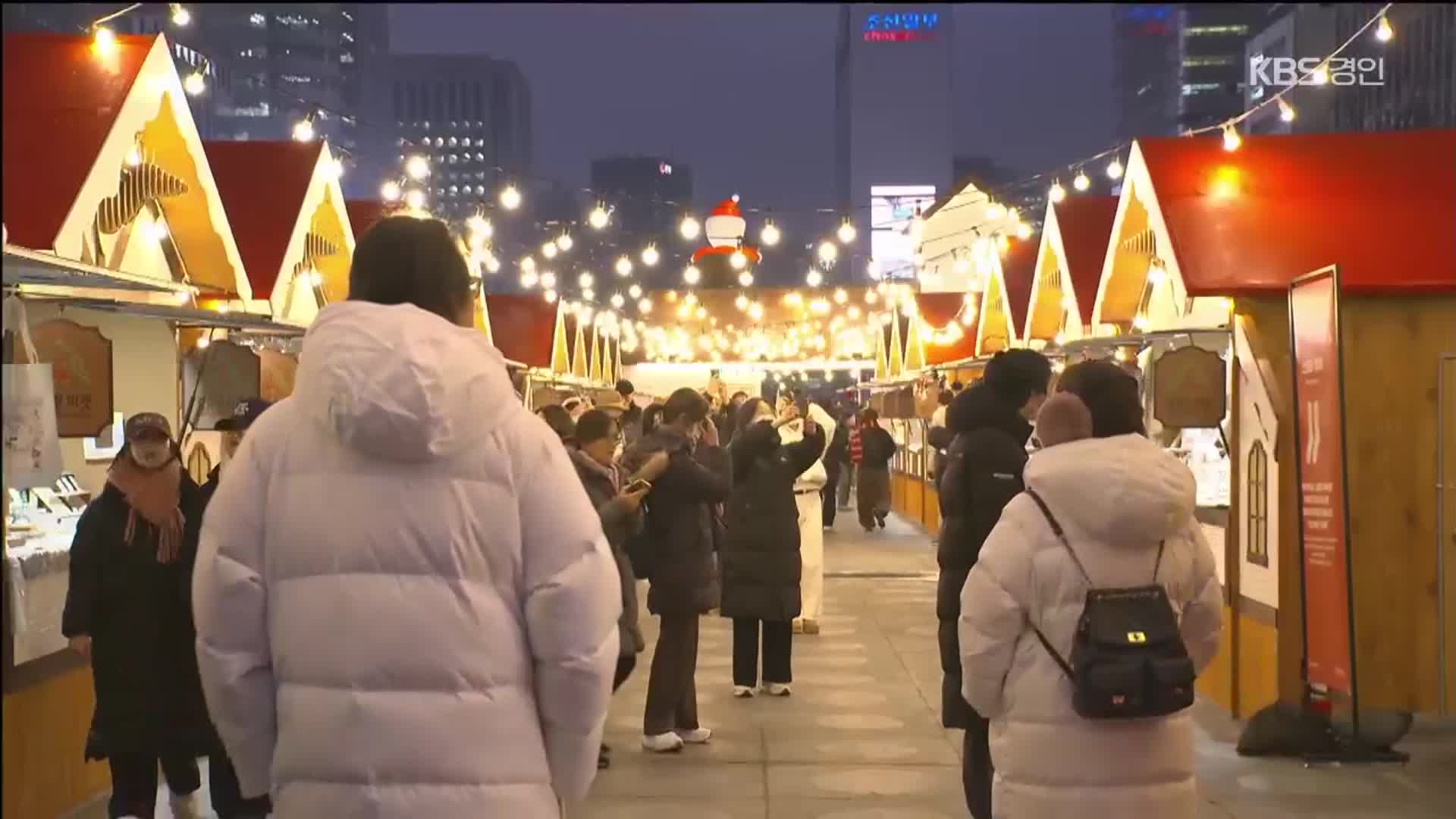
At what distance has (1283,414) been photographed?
27.7 ft

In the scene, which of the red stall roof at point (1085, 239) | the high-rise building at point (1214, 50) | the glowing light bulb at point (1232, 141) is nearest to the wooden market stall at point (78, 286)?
→ the glowing light bulb at point (1232, 141)

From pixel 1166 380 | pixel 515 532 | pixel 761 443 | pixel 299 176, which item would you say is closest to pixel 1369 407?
pixel 1166 380

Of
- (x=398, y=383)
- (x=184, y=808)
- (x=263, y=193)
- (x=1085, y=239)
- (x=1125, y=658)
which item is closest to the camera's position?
(x=398, y=383)

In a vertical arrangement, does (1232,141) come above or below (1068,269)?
above

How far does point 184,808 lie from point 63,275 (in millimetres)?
2456

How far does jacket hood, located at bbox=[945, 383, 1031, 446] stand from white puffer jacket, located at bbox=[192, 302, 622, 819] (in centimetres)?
341

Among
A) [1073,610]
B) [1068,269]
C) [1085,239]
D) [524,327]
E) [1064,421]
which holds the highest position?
[1085,239]

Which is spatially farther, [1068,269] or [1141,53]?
[1141,53]

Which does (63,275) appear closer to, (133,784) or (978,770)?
(133,784)

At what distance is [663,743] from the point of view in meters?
8.02

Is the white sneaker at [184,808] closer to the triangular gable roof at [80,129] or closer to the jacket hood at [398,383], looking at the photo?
the triangular gable roof at [80,129]

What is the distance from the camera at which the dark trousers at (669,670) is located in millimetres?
7959

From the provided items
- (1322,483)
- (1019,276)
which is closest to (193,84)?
(1322,483)

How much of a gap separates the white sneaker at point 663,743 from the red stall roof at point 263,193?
4.78m
